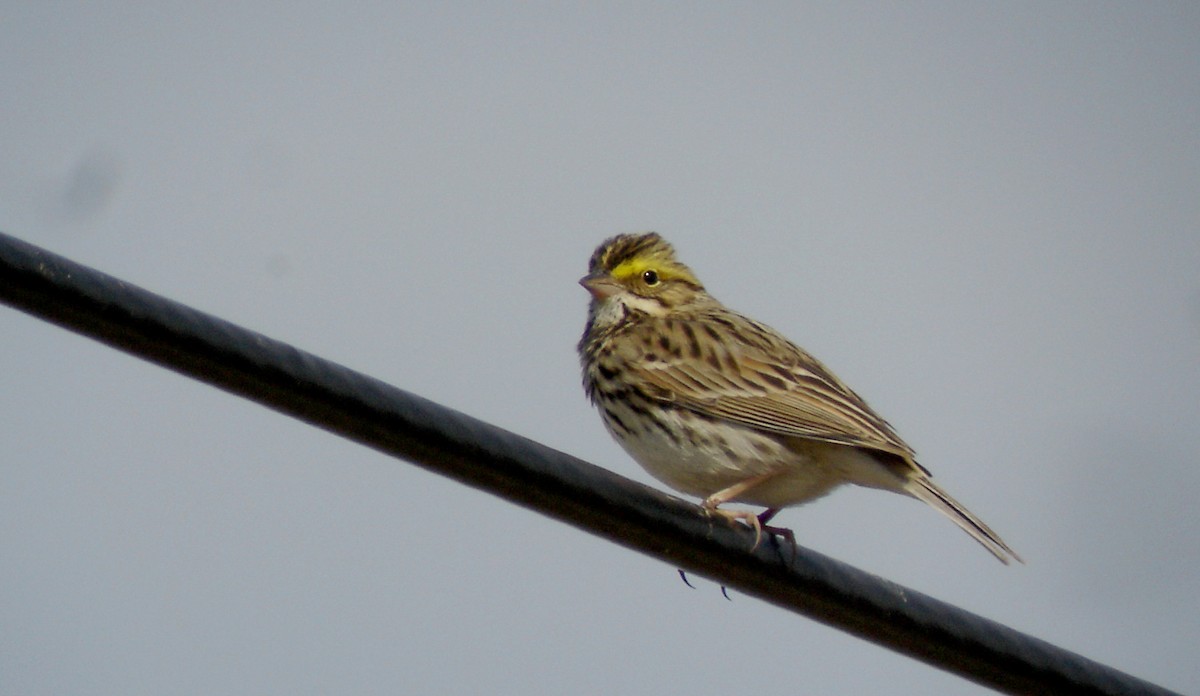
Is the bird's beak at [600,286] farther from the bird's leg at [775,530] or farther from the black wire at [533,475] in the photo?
the black wire at [533,475]

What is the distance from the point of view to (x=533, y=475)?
4.84 m

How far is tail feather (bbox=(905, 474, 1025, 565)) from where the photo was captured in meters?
7.39

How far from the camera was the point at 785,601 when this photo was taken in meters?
5.52

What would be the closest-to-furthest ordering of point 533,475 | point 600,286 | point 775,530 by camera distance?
point 533,475 → point 775,530 → point 600,286

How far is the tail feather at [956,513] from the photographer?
7.39m

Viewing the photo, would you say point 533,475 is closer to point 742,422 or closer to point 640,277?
point 742,422

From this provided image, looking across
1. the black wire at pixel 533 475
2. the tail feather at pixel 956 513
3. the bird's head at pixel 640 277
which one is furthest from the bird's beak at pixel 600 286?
the black wire at pixel 533 475

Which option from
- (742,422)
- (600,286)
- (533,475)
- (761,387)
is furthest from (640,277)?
(533,475)

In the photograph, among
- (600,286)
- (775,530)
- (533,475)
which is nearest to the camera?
(533,475)

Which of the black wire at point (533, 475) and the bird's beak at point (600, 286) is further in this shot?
the bird's beak at point (600, 286)

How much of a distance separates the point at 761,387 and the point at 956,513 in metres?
1.37

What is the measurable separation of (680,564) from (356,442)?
125cm

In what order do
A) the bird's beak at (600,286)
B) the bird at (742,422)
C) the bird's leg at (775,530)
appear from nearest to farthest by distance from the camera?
the bird's leg at (775,530) → the bird at (742,422) → the bird's beak at (600,286)

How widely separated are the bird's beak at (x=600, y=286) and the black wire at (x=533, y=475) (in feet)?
13.4
